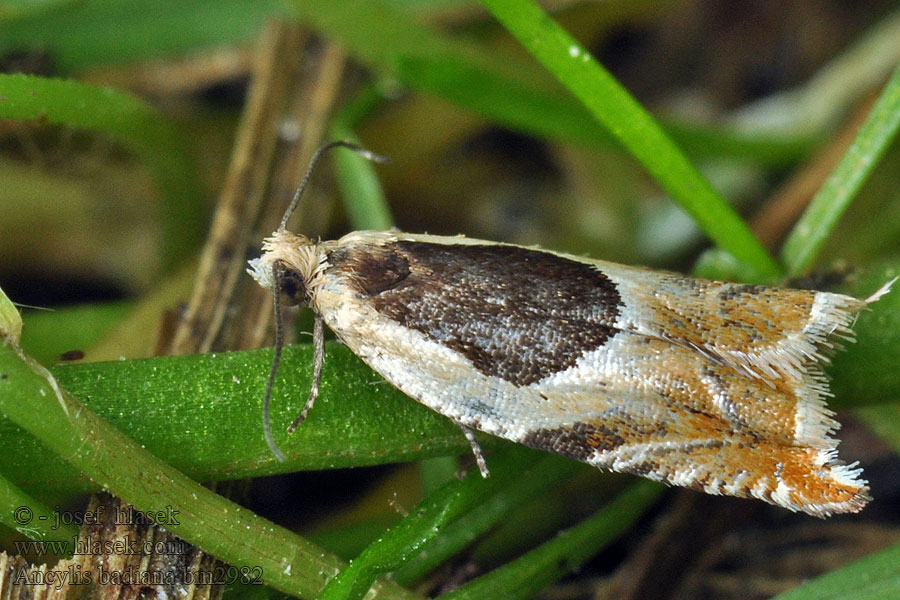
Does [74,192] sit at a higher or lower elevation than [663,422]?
higher

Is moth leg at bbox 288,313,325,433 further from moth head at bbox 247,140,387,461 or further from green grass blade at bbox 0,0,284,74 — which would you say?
green grass blade at bbox 0,0,284,74

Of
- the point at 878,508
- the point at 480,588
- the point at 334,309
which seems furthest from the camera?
the point at 878,508

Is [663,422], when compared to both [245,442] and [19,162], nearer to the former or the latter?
[245,442]

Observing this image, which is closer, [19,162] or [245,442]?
[245,442]

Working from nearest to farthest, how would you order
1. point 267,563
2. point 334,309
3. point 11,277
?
point 267,563 → point 334,309 → point 11,277

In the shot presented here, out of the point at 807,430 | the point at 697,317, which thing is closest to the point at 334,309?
the point at 697,317

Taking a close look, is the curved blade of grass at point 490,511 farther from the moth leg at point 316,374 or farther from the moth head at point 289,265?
the moth head at point 289,265
